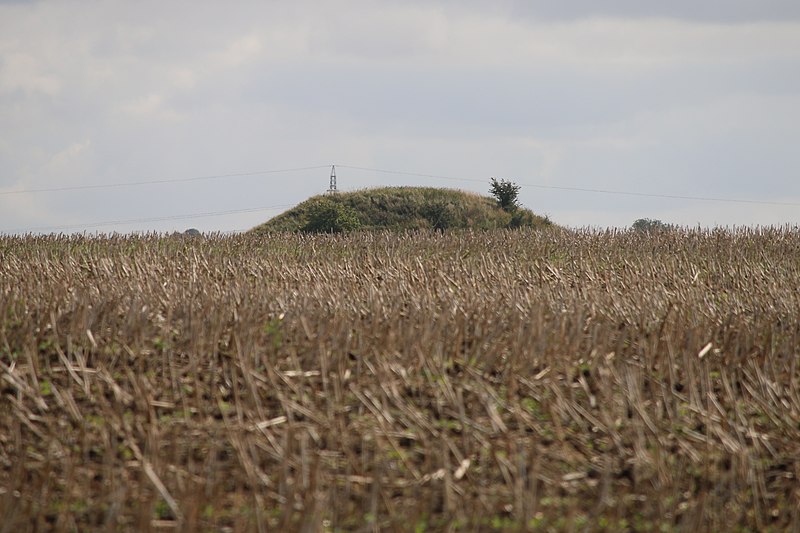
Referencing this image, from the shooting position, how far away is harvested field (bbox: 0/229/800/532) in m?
5.66

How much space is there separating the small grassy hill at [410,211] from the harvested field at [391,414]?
39561 mm

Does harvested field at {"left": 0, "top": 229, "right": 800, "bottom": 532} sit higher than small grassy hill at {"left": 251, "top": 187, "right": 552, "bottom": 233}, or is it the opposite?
small grassy hill at {"left": 251, "top": 187, "right": 552, "bottom": 233}

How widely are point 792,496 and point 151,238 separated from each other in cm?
1875

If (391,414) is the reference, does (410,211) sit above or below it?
above

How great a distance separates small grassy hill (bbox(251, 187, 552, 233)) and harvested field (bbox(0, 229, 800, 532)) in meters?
39.6

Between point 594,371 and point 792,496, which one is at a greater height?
point 594,371

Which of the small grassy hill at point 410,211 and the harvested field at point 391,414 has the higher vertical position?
the small grassy hill at point 410,211

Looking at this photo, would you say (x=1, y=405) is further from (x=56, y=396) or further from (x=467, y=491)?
(x=467, y=491)

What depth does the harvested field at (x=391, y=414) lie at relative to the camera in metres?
5.66

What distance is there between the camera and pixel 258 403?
678 cm

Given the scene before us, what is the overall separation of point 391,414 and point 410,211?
152ft

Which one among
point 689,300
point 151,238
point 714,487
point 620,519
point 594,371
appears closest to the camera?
point 620,519

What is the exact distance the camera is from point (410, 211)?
52.8 m

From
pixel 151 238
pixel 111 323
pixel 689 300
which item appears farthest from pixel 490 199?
pixel 111 323
